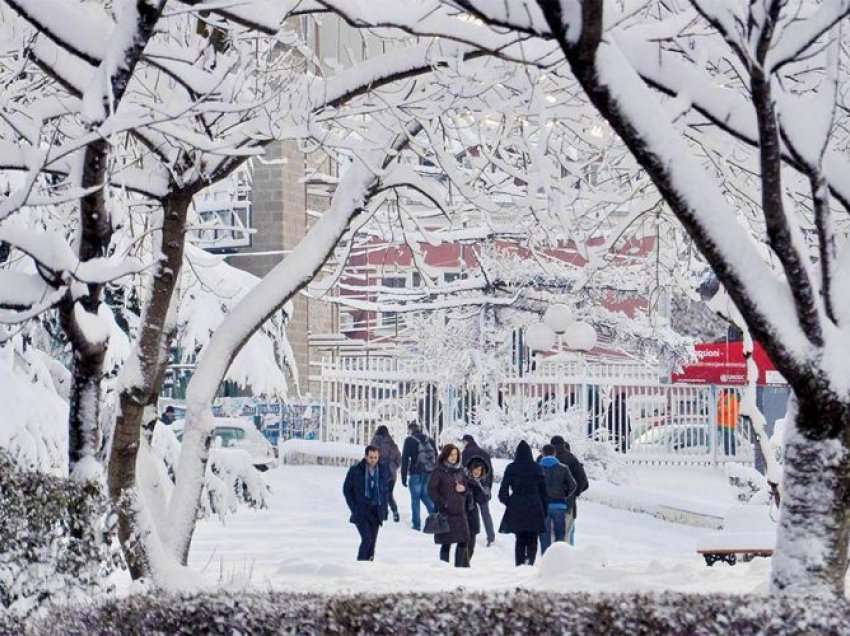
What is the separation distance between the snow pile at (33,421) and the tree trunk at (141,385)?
3.90m

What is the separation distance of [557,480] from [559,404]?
1521 cm

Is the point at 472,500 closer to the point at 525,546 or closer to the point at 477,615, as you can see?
the point at 525,546

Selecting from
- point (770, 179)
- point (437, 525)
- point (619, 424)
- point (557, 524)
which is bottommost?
point (557, 524)

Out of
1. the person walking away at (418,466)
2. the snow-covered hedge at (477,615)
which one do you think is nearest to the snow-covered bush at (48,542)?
the snow-covered hedge at (477,615)

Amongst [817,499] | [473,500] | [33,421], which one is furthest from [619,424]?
[817,499]

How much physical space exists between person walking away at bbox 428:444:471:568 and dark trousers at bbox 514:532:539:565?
64 cm

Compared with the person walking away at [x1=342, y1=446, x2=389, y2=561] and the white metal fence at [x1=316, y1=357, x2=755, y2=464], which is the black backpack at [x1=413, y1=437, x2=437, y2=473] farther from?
the white metal fence at [x1=316, y1=357, x2=755, y2=464]

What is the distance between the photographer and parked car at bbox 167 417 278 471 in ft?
108

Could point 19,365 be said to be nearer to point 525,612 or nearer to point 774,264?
point 774,264

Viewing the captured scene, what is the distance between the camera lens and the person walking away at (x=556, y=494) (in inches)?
760

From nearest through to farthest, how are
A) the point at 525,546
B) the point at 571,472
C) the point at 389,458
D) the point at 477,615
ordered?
1. the point at 477,615
2. the point at 525,546
3. the point at 571,472
4. the point at 389,458

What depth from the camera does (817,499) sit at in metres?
9.00

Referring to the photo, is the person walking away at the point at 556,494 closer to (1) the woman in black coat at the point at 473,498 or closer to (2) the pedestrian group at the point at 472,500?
(2) the pedestrian group at the point at 472,500

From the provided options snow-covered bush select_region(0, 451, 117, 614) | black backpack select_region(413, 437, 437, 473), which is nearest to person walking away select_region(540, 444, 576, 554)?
black backpack select_region(413, 437, 437, 473)
